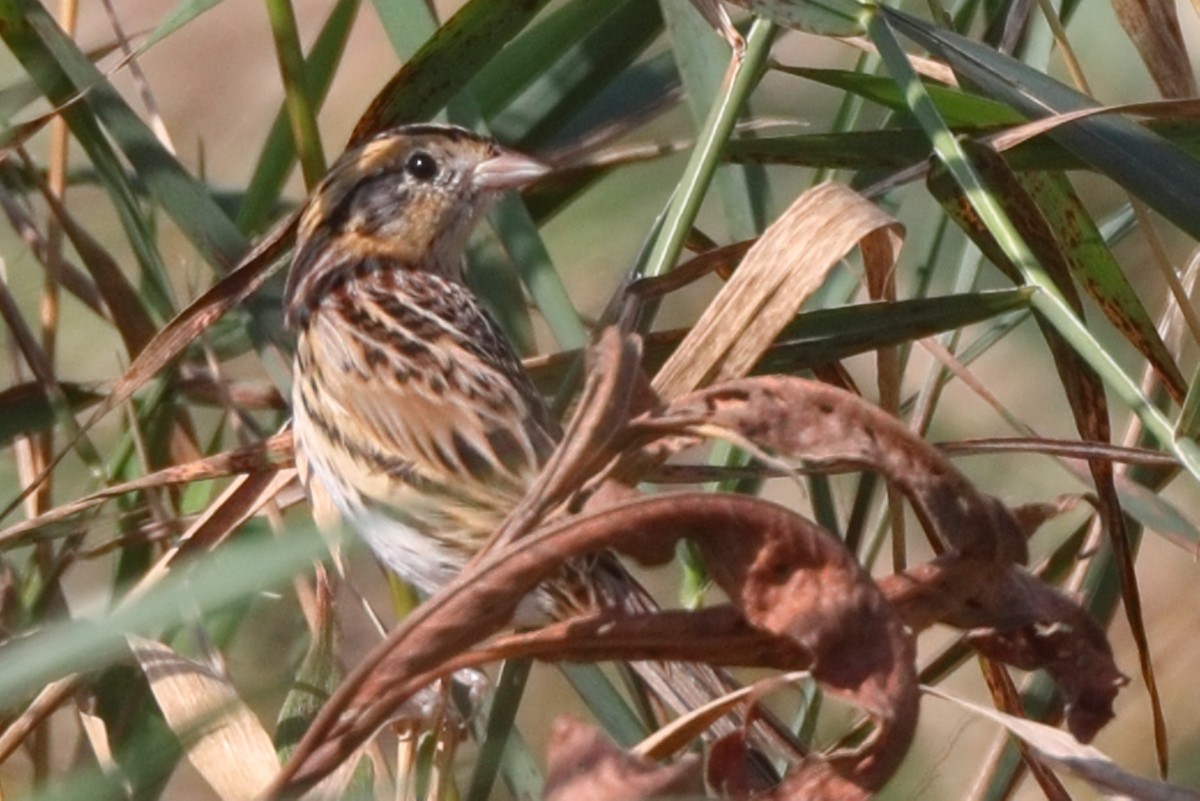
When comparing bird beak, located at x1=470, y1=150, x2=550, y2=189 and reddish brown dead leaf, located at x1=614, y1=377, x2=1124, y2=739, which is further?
bird beak, located at x1=470, y1=150, x2=550, y2=189

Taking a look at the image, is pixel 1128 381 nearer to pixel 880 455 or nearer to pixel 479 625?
pixel 880 455

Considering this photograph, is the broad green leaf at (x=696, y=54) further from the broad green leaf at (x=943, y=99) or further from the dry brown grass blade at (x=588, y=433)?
the dry brown grass blade at (x=588, y=433)

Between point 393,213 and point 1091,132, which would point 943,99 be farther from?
point 393,213

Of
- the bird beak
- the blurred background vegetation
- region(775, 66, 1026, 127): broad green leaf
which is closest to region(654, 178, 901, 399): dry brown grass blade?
the blurred background vegetation

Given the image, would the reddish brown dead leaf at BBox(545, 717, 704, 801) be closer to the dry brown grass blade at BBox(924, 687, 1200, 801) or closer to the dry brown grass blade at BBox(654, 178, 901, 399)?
the dry brown grass blade at BBox(924, 687, 1200, 801)

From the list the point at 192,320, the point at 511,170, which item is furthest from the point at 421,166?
the point at 192,320

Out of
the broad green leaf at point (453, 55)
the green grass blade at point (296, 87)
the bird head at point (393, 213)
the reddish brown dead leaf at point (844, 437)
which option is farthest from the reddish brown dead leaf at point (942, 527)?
the bird head at point (393, 213)
